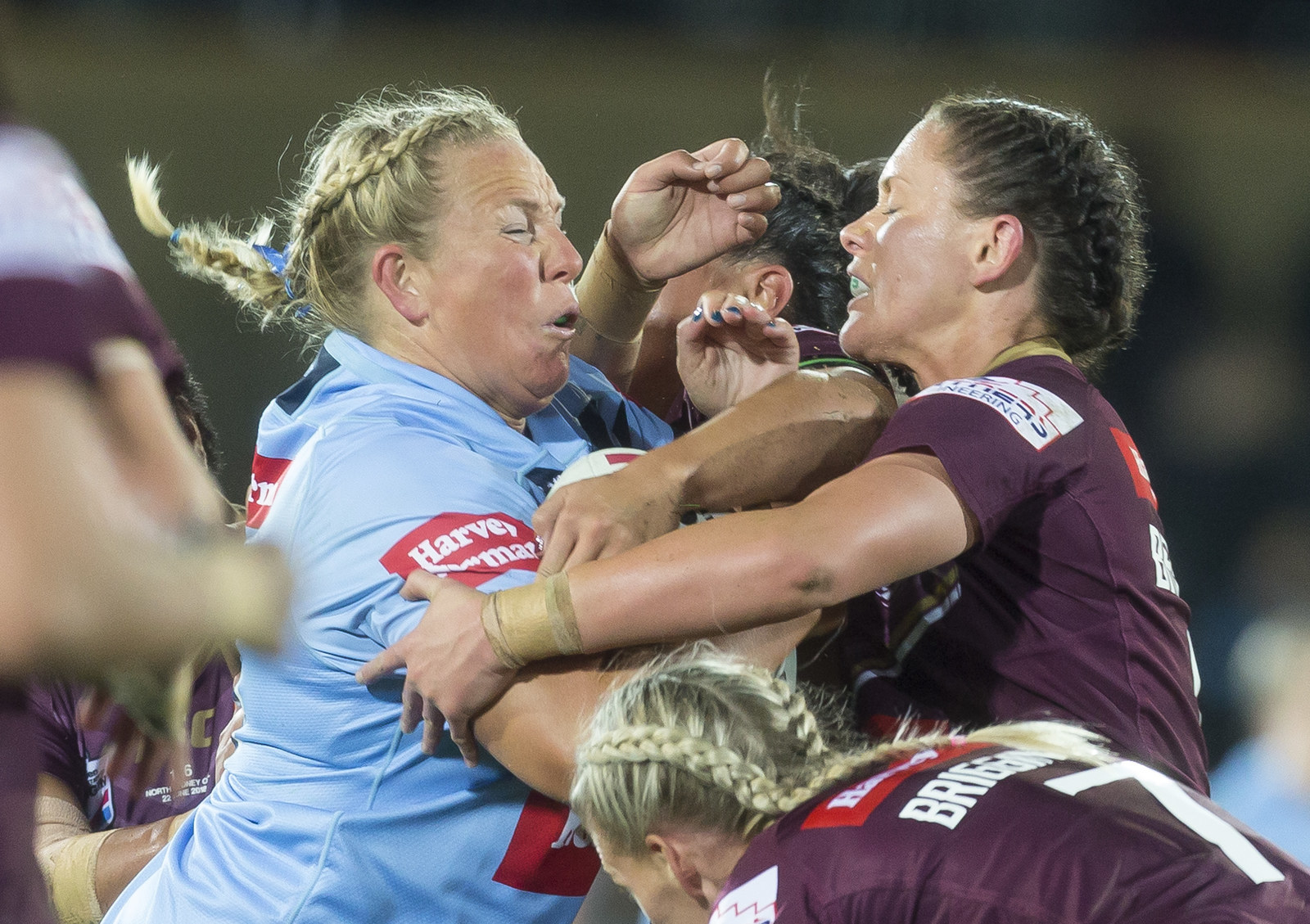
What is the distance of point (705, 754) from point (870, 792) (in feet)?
0.73

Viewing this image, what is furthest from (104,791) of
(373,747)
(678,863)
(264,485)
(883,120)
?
(883,120)

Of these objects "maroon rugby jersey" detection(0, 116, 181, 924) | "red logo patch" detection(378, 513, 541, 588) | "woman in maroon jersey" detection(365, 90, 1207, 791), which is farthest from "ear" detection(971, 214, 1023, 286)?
"maroon rugby jersey" detection(0, 116, 181, 924)

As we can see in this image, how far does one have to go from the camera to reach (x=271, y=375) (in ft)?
19.4

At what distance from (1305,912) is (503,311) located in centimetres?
135

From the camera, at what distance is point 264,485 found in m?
2.09

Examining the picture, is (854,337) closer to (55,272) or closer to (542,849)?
(542,849)

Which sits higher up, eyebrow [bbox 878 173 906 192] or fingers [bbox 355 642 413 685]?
eyebrow [bbox 878 173 906 192]

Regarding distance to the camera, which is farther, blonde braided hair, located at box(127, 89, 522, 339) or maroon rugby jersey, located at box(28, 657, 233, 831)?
maroon rugby jersey, located at box(28, 657, 233, 831)

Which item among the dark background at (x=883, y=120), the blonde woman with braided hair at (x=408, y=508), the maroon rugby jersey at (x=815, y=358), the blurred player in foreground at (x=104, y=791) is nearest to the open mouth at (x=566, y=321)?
the blonde woman with braided hair at (x=408, y=508)

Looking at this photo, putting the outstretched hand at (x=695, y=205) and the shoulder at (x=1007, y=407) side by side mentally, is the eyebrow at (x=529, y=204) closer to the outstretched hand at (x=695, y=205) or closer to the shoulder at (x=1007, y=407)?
the outstretched hand at (x=695, y=205)

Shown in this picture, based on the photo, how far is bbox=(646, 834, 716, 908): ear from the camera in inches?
70.1

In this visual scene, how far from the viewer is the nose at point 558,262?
2.11 meters

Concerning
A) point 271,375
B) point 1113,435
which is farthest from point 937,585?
point 271,375

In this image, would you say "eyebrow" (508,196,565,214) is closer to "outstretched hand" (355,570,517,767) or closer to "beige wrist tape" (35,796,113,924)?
"outstretched hand" (355,570,517,767)
